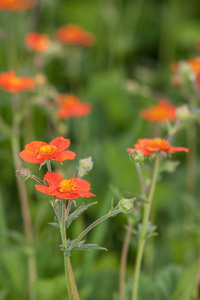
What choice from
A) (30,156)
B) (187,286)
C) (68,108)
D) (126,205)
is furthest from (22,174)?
(68,108)

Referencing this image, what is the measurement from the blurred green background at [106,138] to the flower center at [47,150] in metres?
0.05

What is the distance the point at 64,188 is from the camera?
Result: 528mm

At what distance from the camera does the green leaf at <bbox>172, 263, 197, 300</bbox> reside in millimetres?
753

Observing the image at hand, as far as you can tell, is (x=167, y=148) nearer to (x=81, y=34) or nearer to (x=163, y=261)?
(x=163, y=261)

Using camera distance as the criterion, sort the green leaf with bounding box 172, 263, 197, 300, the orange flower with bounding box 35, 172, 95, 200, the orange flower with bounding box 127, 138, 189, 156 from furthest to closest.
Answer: the green leaf with bounding box 172, 263, 197, 300 < the orange flower with bounding box 127, 138, 189, 156 < the orange flower with bounding box 35, 172, 95, 200

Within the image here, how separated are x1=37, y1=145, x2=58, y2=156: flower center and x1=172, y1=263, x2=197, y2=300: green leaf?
1.09 ft

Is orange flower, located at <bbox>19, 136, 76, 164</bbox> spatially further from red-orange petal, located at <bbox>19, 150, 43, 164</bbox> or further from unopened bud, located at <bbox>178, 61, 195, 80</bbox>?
unopened bud, located at <bbox>178, 61, 195, 80</bbox>

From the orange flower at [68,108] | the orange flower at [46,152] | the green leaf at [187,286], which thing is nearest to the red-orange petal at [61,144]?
the orange flower at [46,152]

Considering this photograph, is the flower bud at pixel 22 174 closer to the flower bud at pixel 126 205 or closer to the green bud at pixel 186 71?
the flower bud at pixel 126 205

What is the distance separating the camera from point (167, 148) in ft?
2.10

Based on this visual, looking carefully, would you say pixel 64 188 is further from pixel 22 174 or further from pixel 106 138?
pixel 106 138

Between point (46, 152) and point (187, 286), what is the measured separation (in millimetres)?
352

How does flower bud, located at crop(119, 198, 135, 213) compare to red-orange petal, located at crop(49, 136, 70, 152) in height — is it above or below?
below

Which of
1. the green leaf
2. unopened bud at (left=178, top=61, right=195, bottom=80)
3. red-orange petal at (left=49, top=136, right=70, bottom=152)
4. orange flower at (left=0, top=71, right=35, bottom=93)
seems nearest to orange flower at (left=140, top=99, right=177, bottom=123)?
unopened bud at (left=178, top=61, right=195, bottom=80)
